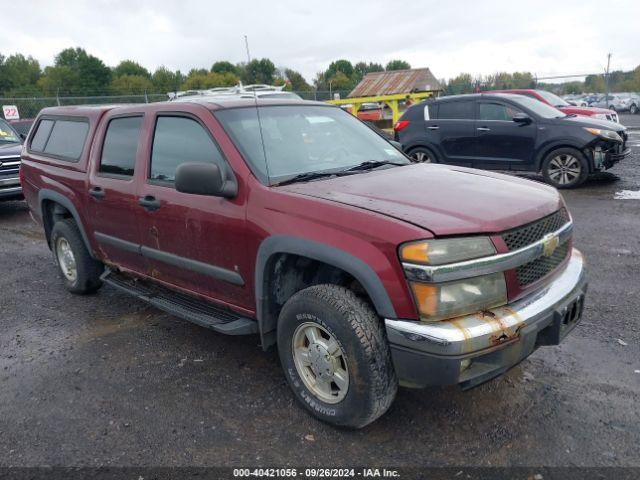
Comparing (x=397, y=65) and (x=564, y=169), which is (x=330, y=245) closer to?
(x=564, y=169)

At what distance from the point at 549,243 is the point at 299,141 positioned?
67.3 inches

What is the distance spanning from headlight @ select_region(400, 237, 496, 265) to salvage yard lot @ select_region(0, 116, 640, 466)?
1014 mm

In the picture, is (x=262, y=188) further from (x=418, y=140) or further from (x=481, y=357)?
(x=418, y=140)

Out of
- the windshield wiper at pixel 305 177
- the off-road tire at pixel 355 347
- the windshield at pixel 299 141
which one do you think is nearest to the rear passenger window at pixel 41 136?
the windshield at pixel 299 141

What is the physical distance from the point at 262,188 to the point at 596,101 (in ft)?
113

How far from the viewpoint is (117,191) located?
409 centimetres

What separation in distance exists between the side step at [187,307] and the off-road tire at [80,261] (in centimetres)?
45

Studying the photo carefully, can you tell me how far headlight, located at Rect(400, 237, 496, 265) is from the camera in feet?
8.02

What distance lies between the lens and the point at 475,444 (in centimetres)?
275

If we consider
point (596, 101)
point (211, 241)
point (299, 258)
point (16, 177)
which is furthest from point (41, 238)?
point (596, 101)

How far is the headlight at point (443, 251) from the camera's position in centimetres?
245

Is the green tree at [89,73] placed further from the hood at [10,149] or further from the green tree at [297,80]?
the hood at [10,149]

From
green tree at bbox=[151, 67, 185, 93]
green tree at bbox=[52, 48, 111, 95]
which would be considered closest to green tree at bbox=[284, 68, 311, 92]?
green tree at bbox=[151, 67, 185, 93]

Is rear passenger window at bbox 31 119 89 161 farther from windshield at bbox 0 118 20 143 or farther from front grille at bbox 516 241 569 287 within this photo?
windshield at bbox 0 118 20 143
